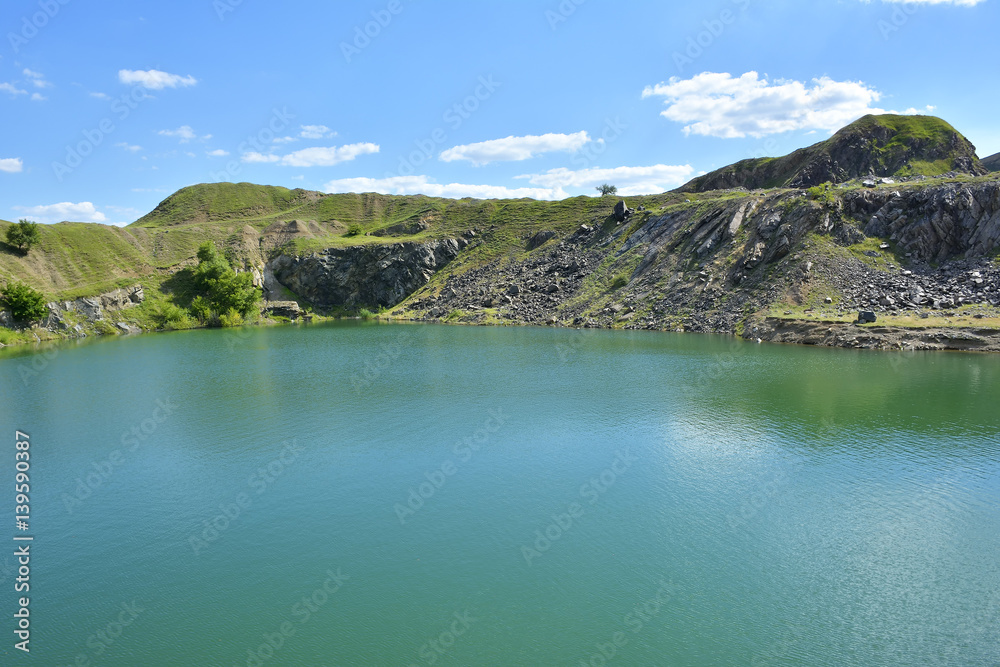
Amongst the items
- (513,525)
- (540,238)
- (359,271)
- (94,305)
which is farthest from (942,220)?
(94,305)

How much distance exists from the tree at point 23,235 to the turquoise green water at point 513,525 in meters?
69.8

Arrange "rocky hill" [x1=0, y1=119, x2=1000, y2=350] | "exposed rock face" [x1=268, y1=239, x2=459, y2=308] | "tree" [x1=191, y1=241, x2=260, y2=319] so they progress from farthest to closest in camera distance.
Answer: "exposed rock face" [x1=268, y1=239, x2=459, y2=308] < "tree" [x1=191, y1=241, x2=260, y2=319] < "rocky hill" [x1=0, y1=119, x2=1000, y2=350]

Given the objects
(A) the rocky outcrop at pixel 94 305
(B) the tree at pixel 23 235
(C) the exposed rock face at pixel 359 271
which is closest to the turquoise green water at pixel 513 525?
(A) the rocky outcrop at pixel 94 305

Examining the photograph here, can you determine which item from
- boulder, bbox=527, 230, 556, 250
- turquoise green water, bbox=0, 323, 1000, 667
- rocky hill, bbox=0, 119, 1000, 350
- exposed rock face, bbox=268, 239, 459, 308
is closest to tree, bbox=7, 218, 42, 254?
rocky hill, bbox=0, 119, 1000, 350

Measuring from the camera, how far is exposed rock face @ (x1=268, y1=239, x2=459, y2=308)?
402 feet

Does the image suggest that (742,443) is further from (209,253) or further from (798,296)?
(209,253)

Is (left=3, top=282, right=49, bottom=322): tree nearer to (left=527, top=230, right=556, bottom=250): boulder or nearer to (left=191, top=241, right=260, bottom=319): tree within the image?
(left=191, top=241, right=260, bottom=319): tree

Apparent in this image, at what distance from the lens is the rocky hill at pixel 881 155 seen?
350 feet

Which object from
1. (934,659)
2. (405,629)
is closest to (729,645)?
(934,659)

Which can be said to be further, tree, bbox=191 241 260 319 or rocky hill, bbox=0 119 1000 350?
tree, bbox=191 241 260 319

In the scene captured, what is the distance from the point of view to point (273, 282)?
12338 centimetres

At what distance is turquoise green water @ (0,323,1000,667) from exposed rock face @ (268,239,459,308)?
277 feet

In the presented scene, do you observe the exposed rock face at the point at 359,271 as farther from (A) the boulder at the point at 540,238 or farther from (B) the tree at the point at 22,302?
(B) the tree at the point at 22,302

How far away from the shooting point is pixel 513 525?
726 inches
